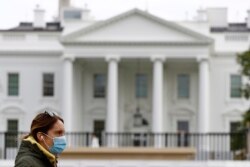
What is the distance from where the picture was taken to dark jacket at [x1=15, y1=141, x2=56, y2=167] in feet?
15.9

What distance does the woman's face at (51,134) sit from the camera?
5.00 meters

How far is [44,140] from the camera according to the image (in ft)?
16.4

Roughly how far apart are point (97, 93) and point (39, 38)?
Result: 5.56m

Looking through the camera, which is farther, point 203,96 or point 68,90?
point 203,96

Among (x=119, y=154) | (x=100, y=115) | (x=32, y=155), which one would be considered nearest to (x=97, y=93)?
(x=100, y=115)

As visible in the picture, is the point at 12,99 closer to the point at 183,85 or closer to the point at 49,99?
the point at 49,99

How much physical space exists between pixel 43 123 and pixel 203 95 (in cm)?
6068

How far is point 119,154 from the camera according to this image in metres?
21.3

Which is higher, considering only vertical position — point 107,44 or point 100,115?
point 107,44

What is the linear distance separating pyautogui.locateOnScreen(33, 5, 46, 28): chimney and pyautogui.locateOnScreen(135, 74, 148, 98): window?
29.0 feet

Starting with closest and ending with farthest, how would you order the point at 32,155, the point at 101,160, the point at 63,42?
the point at 32,155
the point at 101,160
the point at 63,42

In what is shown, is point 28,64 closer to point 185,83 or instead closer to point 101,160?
point 185,83

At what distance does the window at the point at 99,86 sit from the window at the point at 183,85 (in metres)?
5.16

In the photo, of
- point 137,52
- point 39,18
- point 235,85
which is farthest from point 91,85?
point 235,85
